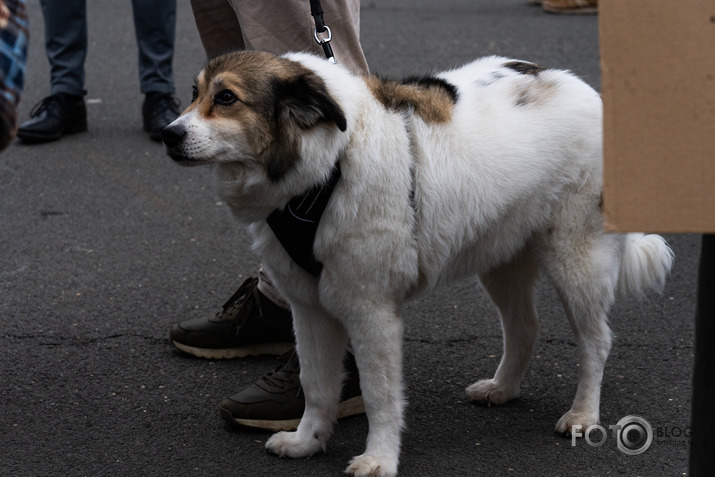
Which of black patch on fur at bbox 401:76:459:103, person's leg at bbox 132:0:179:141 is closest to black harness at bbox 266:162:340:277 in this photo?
black patch on fur at bbox 401:76:459:103

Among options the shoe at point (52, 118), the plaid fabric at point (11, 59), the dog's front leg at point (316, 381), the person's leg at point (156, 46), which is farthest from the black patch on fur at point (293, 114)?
the shoe at point (52, 118)

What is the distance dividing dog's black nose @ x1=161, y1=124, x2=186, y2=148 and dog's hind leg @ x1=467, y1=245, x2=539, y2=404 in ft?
4.31

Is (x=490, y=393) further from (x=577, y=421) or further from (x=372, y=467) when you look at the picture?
(x=372, y=467)

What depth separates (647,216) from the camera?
1.51 metres

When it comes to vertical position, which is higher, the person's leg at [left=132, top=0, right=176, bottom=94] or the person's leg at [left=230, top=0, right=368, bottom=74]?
the person's leg at [left=230, top=0, right=368, bottom=74]

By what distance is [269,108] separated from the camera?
2434mm

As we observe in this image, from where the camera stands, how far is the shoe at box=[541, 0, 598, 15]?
950cm

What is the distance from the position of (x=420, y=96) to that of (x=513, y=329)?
0.98 m

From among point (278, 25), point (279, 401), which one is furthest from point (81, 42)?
point (279, 401)

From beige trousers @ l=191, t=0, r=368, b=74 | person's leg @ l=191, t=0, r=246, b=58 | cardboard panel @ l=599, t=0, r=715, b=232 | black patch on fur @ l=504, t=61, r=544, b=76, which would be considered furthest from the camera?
person's leg @ l=191, t=0, r=246, b=58

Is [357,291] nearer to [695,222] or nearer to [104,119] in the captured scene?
[695,222]

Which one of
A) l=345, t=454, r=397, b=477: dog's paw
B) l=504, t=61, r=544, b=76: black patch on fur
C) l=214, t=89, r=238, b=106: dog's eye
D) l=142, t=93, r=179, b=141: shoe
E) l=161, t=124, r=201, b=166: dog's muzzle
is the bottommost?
l=345, t=454, r=397, b=477: dog's paw

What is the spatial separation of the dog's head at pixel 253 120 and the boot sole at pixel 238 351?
120cm

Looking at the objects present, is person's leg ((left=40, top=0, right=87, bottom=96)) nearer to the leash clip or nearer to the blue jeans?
the blue jeans
